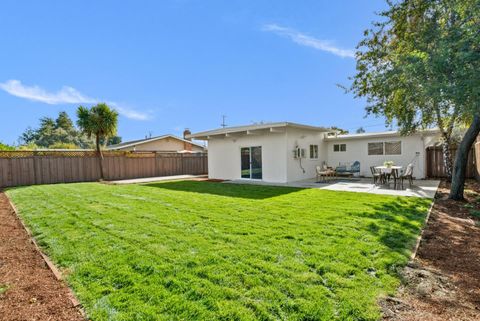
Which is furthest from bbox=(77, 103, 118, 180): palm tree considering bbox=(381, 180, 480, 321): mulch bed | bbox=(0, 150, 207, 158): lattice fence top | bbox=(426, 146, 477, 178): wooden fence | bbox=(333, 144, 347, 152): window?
bbox=(426, 146, 477, 178): wooden fence

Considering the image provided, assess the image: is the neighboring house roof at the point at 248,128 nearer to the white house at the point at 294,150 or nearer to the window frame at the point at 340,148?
the white house at the point at 294,150

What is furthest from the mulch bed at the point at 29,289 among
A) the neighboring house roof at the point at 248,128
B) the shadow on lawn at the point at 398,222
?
the neighboring house roof at the point at 248,128

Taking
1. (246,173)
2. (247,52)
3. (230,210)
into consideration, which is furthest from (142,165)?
(230,210)

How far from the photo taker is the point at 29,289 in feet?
9.19

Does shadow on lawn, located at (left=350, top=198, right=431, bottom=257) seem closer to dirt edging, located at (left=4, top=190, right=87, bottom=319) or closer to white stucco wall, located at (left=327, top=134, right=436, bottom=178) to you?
dirt edging, located at (left=4, top=190, right=87, bottom=319)

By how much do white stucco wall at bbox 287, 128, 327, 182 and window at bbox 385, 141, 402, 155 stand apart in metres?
3.40

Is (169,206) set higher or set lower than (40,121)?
lower

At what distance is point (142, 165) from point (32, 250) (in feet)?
45.2

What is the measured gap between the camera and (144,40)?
1347cm

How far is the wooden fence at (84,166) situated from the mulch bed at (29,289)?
36.2 feet

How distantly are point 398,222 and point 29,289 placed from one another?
616 centimetres

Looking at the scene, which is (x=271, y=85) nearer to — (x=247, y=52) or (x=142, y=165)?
(x=247, y=52)

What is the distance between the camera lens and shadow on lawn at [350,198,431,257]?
4191 mm

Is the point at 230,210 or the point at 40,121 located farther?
the point at 40,121
